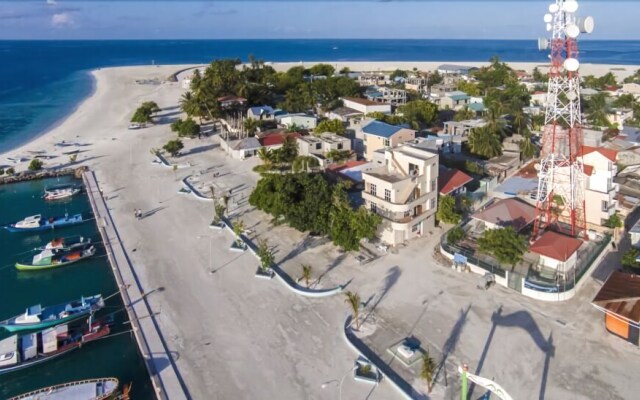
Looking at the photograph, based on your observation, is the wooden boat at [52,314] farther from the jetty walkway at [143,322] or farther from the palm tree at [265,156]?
the palm tree at [265,156]

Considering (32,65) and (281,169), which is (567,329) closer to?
(281,169)

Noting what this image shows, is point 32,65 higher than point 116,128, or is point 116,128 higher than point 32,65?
point 32,65

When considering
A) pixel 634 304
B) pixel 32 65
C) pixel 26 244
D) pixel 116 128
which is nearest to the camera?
pixel 634 304

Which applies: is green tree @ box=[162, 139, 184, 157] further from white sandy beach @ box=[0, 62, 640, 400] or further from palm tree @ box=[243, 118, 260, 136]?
white sandy beach @ box=[0, 62, 640, 400]

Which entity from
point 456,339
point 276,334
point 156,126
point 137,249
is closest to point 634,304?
point 456,339

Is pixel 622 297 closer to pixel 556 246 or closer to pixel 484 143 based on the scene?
pixel 556 246

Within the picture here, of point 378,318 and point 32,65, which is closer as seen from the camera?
point 378,318
